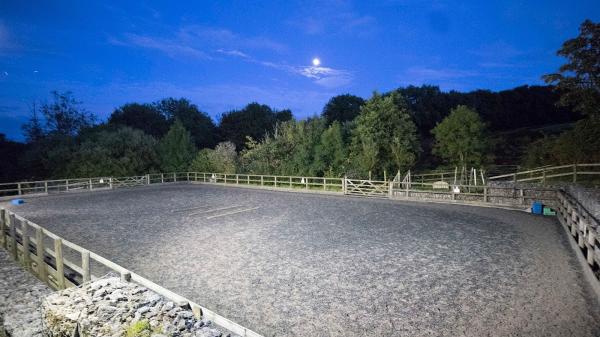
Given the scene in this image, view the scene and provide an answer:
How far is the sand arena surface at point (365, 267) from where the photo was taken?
4.91 m

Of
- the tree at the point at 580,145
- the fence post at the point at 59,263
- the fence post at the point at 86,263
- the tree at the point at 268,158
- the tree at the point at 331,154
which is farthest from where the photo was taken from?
the tree at the point at 268,158

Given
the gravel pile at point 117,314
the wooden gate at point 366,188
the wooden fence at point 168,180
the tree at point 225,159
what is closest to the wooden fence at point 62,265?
the gravel pile at point 117,314

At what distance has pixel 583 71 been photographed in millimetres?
16172

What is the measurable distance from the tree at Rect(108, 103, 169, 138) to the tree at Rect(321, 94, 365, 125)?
2925 cm

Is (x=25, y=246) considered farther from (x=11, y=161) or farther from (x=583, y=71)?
(x=11, y=161)

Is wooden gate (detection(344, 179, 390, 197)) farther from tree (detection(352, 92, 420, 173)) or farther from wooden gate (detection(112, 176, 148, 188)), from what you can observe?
wooden gate (detection(112, 176, 148, 188))

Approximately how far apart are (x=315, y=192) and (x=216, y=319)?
1855 centimetres

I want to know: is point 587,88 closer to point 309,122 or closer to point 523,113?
point 309,122

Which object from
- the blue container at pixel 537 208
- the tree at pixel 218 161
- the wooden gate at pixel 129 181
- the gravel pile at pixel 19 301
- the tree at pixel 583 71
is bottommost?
the gravel pile at pixel 19 301

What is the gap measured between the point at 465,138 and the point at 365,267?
73.4 feet

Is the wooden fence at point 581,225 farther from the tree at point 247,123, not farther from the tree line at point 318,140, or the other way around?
the tree at point 247,123

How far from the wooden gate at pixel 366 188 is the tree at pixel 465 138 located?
32.1 ft

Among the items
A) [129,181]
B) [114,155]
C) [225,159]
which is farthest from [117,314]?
[114,155]

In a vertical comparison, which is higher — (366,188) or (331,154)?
(331,154)
